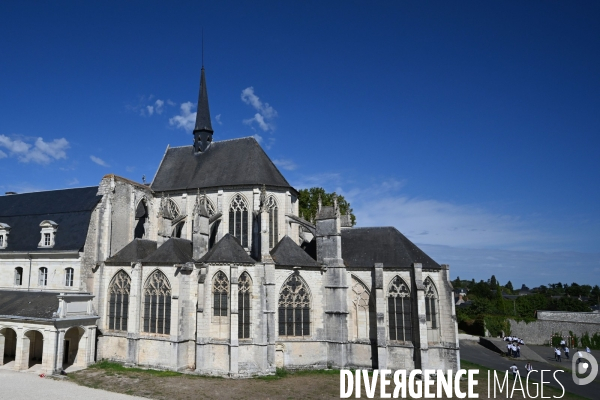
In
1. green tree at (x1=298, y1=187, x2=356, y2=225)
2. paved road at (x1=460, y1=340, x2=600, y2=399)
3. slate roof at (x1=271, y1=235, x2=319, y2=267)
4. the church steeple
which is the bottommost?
Answer: paved road at (x1=460, y1=340, x2=600, y2=399)

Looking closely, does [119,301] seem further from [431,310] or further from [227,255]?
[431,310]

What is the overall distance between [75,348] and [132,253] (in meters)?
5.64

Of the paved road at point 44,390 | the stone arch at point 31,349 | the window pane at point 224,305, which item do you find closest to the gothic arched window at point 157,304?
the window pane at point 224,305

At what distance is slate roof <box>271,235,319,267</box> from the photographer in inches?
808

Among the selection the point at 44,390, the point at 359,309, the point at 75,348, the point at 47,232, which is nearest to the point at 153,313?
the point at 75,348

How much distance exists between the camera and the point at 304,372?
19625 millimetres

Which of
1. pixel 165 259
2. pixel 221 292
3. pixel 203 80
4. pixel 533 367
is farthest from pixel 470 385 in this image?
pixel 203 80

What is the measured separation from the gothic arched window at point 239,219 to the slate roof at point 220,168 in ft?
3.68

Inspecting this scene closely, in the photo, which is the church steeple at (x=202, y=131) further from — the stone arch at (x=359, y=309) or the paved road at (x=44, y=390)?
the paved road at (x=44, y=390)

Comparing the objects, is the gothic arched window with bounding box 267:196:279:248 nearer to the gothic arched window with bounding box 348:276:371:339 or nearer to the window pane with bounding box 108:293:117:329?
the gothic arched window with bounding box 348:276:371:339

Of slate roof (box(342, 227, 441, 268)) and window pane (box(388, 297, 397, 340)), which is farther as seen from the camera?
slate roof (box(342, 227, 441, 268))

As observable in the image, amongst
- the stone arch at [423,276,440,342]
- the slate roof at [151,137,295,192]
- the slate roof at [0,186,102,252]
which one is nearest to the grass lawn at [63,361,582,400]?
the stone arch at [423,276,440,342]

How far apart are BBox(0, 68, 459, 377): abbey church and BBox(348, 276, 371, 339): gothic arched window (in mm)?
54

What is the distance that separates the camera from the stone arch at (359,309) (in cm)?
2089
